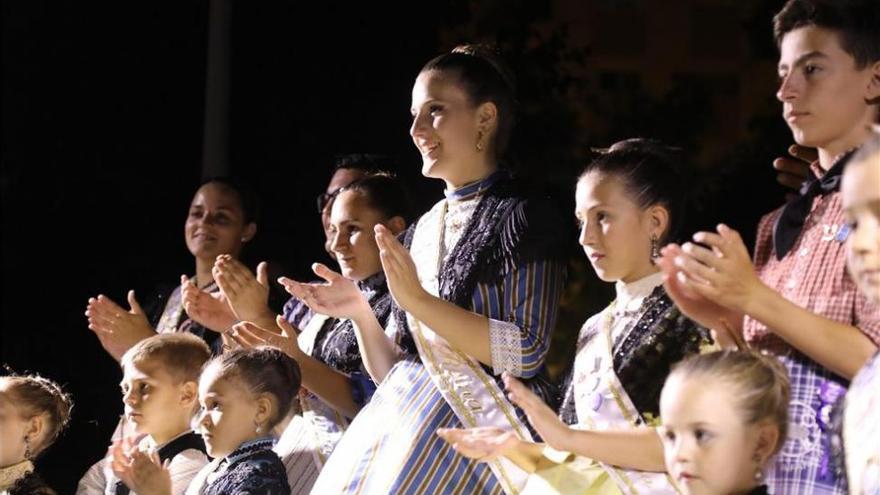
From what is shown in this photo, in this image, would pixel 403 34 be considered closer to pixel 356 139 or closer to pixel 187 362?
pixel 356 139

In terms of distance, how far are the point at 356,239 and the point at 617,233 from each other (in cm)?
111

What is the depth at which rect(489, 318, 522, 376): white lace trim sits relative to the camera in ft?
10.0

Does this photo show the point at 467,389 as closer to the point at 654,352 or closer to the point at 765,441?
the point at 654,352

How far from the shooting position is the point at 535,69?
6633 millimetres

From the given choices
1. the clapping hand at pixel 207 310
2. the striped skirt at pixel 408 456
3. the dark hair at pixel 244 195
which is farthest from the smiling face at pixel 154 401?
the dark hair at pixel 244 195

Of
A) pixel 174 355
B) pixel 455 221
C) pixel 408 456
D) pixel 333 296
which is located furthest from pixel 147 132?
pixel 408 456

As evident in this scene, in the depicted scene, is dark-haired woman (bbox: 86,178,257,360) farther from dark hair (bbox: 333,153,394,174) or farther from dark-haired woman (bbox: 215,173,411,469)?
dark-haired woman (bbox: 215,173,411,469)

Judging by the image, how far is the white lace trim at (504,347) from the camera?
10.0ft

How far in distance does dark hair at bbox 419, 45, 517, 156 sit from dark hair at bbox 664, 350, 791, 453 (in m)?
1.10

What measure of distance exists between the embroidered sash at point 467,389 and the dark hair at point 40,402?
135 centimetres

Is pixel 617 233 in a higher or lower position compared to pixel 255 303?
higher

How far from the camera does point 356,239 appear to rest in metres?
3.82

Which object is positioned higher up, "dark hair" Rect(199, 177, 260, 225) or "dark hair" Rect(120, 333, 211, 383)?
"dark hair" Rect(199, 177, 260, 225)

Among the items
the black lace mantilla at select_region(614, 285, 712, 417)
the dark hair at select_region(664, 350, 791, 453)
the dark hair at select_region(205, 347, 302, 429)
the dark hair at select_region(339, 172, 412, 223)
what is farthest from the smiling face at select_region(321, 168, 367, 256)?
the dark hair at select_region(664, 350, 791, 453)
